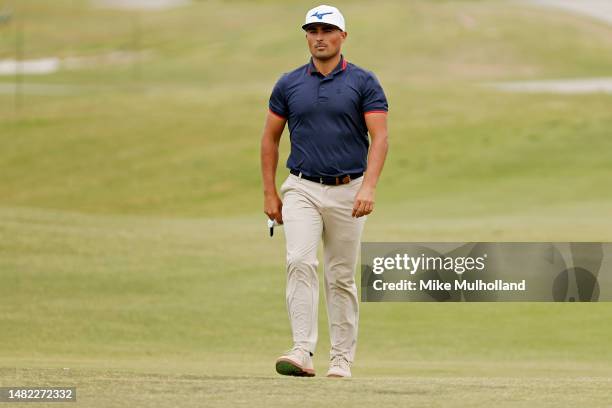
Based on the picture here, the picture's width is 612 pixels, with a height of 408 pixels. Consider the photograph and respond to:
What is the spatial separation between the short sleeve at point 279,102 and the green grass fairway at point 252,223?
154cm

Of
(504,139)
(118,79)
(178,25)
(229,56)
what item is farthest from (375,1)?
(504,139)

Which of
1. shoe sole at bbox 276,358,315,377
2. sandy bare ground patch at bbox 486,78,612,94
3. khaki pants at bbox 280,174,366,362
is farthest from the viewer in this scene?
sandy bare ground patch at bbox 486,78,612,94

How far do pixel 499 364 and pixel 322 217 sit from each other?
3.01 m

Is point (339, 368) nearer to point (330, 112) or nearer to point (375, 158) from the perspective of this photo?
point (375, 158)

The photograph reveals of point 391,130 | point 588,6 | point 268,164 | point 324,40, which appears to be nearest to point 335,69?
point 324,40

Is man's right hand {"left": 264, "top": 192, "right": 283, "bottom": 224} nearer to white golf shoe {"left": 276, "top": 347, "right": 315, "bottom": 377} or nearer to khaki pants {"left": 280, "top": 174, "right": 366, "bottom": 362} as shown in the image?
khaki pants {"left": 280, "top": 174, "right": 366, "bottom": 362}

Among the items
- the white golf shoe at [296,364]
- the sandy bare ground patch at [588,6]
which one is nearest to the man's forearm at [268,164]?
the white golf shoe at [296,364]

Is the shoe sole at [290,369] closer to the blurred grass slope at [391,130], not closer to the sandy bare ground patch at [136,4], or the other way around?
the blurred grass slope at [391,130]

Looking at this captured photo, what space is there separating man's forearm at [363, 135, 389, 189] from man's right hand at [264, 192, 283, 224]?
24.0 inches

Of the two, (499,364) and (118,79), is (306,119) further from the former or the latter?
(118,79)

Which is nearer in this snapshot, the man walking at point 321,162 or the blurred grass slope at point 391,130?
the man walking at point 321,162

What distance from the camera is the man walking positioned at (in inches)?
330

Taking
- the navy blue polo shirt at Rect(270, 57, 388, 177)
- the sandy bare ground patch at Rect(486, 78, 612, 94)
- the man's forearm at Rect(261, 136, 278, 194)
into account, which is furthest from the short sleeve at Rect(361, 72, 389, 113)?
the sandy bare ground patch at Rect(486, 78, 612, 94)

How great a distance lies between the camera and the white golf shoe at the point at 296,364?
8266 mm
